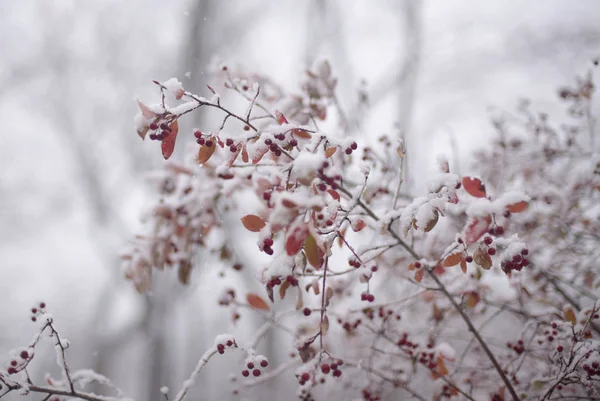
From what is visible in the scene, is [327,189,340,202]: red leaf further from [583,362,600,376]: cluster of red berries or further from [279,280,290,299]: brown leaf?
[583,362,600,376]: cluster of red berries

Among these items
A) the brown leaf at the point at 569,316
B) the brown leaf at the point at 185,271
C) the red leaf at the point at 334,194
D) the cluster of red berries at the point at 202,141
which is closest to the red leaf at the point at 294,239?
the red leaf at the point at 334,194

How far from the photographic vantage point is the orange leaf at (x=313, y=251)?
0.82m

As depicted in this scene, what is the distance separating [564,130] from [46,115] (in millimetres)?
9390

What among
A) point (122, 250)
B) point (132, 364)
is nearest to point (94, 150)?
point (122, 250)

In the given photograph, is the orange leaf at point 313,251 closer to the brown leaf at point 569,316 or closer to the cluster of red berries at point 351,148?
the cluster of red berries at point 351,148

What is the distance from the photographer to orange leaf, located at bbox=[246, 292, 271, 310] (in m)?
1.51

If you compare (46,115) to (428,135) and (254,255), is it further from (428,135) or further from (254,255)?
(428,135)

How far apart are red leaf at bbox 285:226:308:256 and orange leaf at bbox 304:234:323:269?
0.03m

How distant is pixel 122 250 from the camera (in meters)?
1.84

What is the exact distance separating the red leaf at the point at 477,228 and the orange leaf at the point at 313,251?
1.10 feet

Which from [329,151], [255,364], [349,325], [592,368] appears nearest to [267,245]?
[329,151]

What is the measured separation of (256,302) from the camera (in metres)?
1.52

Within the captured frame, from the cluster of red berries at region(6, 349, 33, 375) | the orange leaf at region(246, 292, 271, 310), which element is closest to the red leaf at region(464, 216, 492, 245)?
the orange leaf at region(246, 292, 271, 310)

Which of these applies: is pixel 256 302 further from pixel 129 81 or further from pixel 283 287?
pixel 129 81
